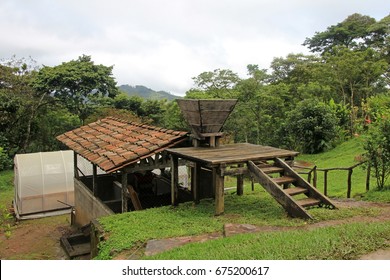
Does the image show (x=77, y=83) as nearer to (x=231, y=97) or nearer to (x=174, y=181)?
(x=231, y=97)

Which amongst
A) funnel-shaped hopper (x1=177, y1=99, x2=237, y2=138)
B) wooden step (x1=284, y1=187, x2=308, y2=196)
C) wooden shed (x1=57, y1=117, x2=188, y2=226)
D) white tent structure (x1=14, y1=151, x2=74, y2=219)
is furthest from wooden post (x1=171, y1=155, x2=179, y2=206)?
white tent structure (x1=14, y1=151, x2=74, y2=219)

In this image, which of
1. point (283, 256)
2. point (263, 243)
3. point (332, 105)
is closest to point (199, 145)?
point (263, 243)

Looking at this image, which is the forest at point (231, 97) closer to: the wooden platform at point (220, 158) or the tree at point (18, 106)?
the tree at point (18, 106)

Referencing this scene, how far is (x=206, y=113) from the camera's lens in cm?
802

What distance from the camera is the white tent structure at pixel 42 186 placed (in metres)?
15.3

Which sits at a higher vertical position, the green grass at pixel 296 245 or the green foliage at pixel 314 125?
the green foliage at pixel 314 125

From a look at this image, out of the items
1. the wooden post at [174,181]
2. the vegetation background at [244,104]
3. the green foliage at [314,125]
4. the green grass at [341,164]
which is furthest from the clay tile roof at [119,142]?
the green foliage at [314,125]

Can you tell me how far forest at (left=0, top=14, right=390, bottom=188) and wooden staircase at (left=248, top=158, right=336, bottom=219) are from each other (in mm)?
14820

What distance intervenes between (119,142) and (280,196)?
182 inches

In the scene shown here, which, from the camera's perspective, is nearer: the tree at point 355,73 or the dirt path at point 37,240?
the dirt path at point 37,240

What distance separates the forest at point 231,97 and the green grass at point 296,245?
16.9 metres

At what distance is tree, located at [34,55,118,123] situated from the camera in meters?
24.1

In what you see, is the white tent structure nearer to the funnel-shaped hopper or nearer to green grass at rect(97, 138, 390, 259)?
green grass at rect(97, 138, 390, 259)
